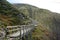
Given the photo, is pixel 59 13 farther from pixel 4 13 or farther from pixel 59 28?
pixel 4 13

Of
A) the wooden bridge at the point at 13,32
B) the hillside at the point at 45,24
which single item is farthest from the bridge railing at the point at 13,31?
the hillside at the point at 45,24

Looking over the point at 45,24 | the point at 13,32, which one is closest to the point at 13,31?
the point at 13,32

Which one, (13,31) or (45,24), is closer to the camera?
(13,31)

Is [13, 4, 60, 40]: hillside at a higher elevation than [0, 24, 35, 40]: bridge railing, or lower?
lower

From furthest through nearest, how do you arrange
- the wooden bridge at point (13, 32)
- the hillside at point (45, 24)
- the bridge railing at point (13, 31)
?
the hillside at point (45, 24)
the bridge railing at point (13, 31)
the wooden bridge at point (13, 32)

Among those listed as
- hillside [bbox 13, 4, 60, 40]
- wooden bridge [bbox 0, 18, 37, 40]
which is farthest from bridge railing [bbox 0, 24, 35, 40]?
hillside [bbox 13, 4, 60, 40]

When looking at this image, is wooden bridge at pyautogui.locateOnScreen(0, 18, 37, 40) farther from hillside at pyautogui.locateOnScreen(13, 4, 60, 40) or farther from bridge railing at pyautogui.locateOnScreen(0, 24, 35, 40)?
hillside at pyautogui.locateOnScreen(13, 4, 60, 40)

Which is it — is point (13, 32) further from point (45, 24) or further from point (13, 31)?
point (45, 24)

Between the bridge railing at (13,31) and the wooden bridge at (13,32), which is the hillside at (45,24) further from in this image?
the wooden bridge at (13,32)

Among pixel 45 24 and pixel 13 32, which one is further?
pixel 45 24

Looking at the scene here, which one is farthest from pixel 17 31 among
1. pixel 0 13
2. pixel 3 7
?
pixel 3 7

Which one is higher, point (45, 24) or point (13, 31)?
point (13, 31)
